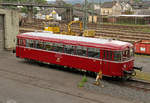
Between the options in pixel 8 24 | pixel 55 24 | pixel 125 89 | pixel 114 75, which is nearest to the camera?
pixel 125 89

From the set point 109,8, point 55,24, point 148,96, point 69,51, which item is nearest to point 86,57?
point 69,51

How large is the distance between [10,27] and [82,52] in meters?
13.2

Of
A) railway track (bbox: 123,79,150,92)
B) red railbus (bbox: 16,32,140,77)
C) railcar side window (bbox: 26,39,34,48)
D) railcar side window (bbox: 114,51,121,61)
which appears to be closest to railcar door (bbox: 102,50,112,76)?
red railbus (bbox: 16,32,140,77)

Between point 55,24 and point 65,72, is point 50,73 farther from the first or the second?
point 55,24

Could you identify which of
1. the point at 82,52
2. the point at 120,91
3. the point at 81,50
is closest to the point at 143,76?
the point at 120,91

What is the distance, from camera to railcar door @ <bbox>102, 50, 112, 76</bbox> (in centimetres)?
1500

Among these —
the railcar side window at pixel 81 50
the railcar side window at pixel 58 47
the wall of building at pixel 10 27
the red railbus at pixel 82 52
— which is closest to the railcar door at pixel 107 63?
the red railbus at pixel 82 52

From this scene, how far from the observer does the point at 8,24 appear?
2623cm

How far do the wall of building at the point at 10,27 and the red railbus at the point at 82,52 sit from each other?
21.1 feet

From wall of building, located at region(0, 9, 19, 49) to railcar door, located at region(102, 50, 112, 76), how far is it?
48.4ft

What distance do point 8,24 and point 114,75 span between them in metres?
15.9

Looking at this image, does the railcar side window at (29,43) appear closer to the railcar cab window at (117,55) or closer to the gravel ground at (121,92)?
the gravel ground at (121,92)

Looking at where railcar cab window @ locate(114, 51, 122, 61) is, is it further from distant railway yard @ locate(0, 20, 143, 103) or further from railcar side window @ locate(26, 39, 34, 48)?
railcar side window @ locate(26, 39, 34, 48)

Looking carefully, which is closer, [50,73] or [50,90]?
[50,90]
